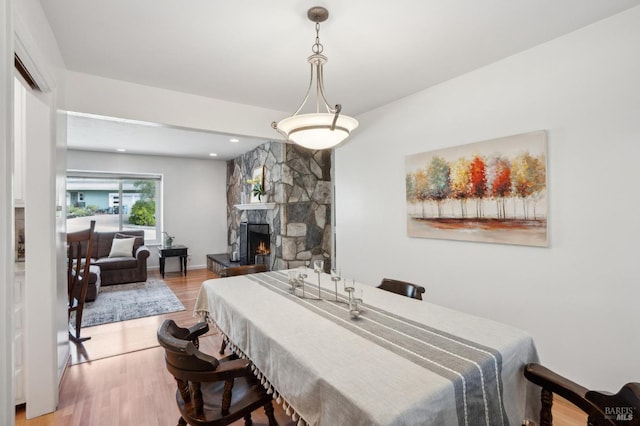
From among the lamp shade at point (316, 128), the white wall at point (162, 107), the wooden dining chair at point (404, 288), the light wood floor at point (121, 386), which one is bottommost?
the light wood floor at point (121, 386)

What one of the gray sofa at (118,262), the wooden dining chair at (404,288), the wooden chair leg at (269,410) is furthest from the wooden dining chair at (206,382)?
the gray sofa at (118,262)

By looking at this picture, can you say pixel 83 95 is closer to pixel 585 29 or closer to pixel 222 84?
pixel 222 84

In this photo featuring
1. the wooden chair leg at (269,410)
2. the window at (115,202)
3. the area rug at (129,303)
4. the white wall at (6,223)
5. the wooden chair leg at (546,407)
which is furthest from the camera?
the window at (115,202)

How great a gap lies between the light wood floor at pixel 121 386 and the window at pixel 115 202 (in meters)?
3.55

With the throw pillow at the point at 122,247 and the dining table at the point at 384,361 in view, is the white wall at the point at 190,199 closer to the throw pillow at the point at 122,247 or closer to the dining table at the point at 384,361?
the throw pillow at the point at 122,247

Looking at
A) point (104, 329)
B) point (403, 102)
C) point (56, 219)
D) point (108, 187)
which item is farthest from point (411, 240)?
point (108, 187)

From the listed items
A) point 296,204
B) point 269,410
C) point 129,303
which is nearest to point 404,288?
point 269,410

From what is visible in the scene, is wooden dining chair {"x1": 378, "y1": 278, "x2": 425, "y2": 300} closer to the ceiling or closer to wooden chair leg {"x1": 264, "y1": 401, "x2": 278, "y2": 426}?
wooden chair leg {"x1": 264, "y1": 401, "x2": 278, "y2": 426}

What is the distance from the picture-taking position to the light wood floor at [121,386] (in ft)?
6.44

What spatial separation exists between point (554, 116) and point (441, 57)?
35.4 inches

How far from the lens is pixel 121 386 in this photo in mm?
2344

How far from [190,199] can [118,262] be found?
1.99 meters

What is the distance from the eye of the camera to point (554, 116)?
6.99 feet

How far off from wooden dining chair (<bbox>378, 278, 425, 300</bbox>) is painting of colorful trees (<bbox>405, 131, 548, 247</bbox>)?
0.81m
